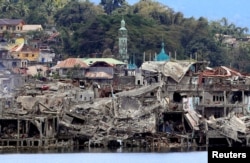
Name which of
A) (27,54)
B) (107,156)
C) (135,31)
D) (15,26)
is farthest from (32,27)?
(107,156)

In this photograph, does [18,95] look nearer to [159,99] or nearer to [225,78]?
[159,99]

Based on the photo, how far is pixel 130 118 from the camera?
196 ft

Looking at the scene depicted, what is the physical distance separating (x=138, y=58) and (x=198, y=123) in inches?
1733

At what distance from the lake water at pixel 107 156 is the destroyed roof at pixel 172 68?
16328mm

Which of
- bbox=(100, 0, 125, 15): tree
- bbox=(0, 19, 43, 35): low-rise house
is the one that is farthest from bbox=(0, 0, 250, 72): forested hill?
bbox=(0, 19, 43, 35): low-rise house

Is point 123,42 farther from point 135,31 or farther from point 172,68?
point 172,68

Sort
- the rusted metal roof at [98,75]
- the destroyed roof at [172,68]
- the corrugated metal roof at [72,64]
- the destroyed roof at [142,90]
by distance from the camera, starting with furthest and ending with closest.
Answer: the corrugated metal roof at [72,64], the rusted metal roof at [98,75], the destroyed roof at [172,68], the destroyed roof at [142,90]

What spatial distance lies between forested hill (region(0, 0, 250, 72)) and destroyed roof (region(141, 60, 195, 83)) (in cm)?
2699

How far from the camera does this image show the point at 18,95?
223ft

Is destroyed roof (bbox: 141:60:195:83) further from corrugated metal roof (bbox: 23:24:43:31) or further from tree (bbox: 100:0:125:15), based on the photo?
tree (bbox: 100:0:125:15)

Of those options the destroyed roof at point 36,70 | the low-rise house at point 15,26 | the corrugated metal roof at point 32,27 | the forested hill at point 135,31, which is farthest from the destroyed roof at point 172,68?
the corrugated metal roof at point 32,27

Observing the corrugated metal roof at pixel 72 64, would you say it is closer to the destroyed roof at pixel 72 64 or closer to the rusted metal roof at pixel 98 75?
the destroyed roof at pixel 72 64

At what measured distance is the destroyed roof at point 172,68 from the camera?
72.4m

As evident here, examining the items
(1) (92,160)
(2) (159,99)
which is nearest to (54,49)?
(2) (159,99)
